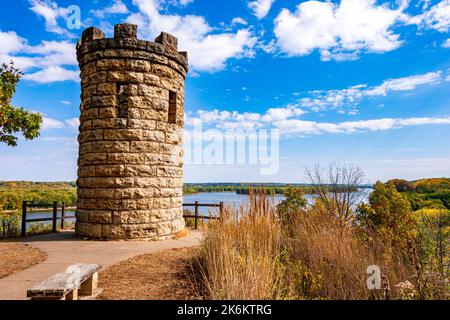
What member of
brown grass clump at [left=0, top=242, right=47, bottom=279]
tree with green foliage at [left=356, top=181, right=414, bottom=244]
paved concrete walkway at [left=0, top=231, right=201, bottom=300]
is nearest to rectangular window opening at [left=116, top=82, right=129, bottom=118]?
paved concrete walkway at [left=0, top=231, right=201, bottom=300]

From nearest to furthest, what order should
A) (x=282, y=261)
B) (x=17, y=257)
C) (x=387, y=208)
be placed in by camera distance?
(x=282, y=261)
(x=17, y=257)
(x=387, y=208)

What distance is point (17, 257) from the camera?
5617 mm

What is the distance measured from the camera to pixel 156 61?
25.7ft

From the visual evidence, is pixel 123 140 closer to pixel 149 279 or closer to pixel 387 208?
pixel 149 279

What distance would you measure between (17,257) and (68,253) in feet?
2.78

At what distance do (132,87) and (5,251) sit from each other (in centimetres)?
451

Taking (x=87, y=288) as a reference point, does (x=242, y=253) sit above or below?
above

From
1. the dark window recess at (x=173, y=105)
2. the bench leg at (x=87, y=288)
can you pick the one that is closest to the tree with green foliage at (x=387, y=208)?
the dark window recess at (x=173, y=105)

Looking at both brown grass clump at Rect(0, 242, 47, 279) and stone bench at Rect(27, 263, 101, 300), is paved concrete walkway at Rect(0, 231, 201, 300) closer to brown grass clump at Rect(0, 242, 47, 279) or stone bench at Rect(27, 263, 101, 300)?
brown grass clump at Rect(0, 242, 47, 279)

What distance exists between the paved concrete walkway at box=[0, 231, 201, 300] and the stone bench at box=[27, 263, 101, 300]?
2.31ft

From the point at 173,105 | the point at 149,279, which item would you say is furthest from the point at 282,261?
the point at 173,105
